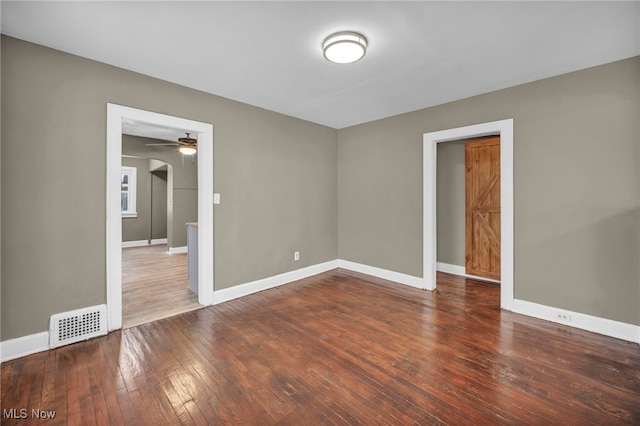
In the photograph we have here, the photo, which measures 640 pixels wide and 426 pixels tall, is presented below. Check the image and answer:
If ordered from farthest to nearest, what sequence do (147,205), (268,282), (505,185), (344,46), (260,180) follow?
(147,205) < (268,282) < (260,180) < (505,185) < (344,46)

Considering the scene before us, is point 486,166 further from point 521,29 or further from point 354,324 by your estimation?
point 354,324

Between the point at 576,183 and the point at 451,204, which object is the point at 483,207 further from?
the point at 576,183

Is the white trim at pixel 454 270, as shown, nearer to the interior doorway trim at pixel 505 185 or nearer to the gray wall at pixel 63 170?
the interior doorway trim at pixel 505 185

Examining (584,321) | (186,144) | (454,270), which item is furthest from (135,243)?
(584,321)

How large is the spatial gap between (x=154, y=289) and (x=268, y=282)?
165cm

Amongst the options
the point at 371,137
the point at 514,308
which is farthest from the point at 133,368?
the point at 371,137

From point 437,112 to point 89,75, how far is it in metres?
3.96

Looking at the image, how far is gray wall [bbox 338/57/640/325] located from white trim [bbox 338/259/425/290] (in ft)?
4.16

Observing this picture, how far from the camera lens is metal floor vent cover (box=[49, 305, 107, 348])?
8.07ft

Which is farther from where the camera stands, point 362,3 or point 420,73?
point 420,73

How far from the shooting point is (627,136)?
2.62 metres

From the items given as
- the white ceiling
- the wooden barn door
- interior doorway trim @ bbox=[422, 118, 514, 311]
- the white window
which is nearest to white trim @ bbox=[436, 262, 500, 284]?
the wooden barn door

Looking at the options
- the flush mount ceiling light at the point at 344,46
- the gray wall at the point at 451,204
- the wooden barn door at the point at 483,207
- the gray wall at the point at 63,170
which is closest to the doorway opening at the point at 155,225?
the gray wall at the point at 63,170

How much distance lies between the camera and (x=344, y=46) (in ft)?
7.46
